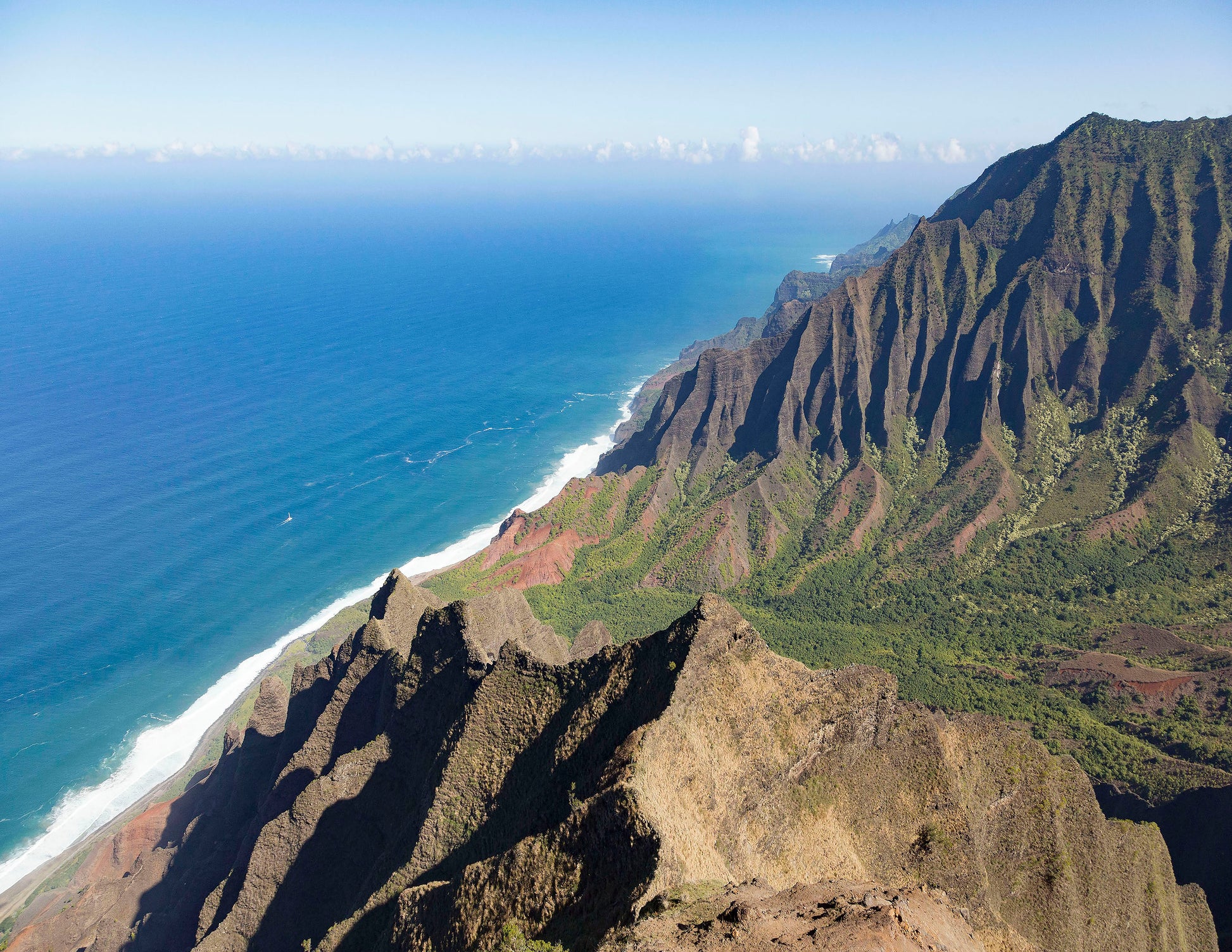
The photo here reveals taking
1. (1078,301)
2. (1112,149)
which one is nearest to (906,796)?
(1078,301)

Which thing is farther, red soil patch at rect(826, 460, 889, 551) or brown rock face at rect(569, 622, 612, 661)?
red soil patch at rect(826, 460, 889, 551)

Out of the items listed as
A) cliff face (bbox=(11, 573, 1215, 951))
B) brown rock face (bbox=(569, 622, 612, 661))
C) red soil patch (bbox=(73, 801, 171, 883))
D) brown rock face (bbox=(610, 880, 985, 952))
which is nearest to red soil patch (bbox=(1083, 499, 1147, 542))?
cliff face (bbox=(11, 573, 1215, 951))

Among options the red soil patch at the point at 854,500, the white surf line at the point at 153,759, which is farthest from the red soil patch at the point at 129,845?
the red soil patch at the point at 854,500

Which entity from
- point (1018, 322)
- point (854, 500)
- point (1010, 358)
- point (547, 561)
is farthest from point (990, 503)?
point (547, 561)

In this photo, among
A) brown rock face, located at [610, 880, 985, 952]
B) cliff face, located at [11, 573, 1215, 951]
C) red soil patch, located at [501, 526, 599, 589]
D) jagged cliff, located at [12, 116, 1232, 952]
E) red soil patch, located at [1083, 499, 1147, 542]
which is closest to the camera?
brown rock face, located at [610, 880, 985, 952]

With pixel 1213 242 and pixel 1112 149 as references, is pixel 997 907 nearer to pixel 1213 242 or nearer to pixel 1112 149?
pixel 1213 242

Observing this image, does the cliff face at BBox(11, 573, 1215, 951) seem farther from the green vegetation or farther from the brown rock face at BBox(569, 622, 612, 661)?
the brown rock face at BBox(569, 622, 612, 661)

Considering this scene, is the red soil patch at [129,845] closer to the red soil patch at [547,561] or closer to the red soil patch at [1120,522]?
the red soil patch at [547,561]
